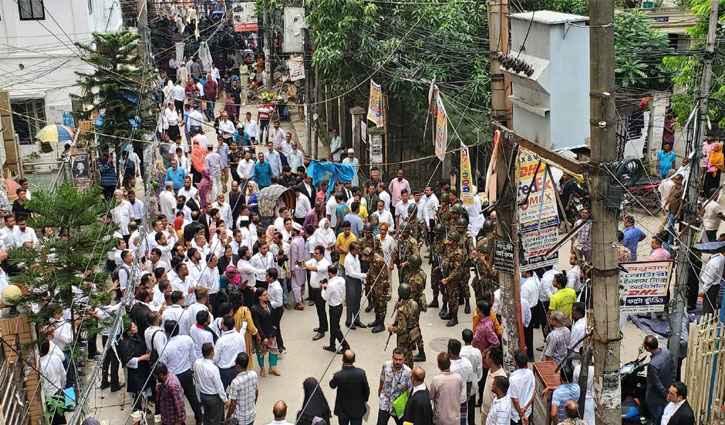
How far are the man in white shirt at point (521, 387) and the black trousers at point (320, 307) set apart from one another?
4.42m

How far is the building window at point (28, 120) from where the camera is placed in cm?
2391

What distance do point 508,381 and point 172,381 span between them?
13.0ft

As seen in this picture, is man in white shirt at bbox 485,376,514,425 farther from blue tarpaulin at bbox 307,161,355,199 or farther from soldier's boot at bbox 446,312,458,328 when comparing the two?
blue tarpaulin at bbox 307,161,355,199

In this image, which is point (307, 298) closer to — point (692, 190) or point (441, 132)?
point (441, 132)

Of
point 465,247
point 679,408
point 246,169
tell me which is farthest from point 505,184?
point 246,169

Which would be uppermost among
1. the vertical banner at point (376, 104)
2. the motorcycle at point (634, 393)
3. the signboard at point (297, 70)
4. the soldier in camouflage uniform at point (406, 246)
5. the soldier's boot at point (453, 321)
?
the signboard at point (297, 70)

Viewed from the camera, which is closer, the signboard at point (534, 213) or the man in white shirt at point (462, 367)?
the man in white shirt at point (462, 367)

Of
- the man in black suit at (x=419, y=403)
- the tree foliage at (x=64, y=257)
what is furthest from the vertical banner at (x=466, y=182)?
the tree foliage at (x=64, y=257)

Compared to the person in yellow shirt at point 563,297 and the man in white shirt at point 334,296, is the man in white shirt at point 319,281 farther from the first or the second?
the person in yellow shirt at point 563,297

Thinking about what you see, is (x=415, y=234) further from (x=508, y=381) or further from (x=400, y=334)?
(x=508, y=381)

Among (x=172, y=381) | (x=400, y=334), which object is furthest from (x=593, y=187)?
(x=172, y=381)

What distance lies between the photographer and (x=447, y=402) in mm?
9641

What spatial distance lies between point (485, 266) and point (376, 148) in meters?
8.00

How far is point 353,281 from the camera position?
13633 millimetres
